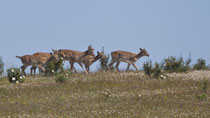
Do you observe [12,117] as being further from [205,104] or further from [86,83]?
[86,83]

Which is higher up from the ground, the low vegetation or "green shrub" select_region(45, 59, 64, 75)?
"green shrub" select_region(45, 59, 64, 75)

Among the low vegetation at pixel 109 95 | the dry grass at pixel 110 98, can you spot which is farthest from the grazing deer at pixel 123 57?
the dry grass at pixel 110 98

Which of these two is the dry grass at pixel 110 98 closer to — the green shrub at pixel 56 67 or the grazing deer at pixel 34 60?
the green shrub at pixel 56 67

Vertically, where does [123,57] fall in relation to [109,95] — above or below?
above

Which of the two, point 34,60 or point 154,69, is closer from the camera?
point 154,69

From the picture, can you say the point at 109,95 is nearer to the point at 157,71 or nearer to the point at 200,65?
the point at 157,71

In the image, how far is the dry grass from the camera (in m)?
14.5

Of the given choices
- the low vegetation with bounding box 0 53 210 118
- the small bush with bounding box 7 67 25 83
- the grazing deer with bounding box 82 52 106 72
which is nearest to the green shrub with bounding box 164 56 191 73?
the low vegetation with bounding box 0 53 210 118

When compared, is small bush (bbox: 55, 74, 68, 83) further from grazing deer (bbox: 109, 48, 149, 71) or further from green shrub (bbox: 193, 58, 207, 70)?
green shrub (bbox: 193, 58, 207, 70)

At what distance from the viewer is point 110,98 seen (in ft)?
60.3

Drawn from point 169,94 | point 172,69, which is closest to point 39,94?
point 169,94

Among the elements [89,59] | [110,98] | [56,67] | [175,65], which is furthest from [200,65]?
[110,98]

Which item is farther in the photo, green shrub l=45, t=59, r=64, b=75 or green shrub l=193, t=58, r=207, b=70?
green shrub l=193, t=58, r=207, b=70

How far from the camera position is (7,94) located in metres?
20.0
